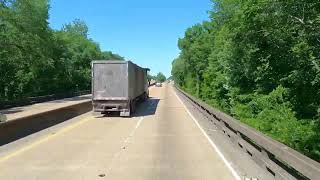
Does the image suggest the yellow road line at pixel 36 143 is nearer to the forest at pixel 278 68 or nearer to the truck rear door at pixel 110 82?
the truck rear door at pixel 110 82

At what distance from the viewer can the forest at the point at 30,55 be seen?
5519 centimetres

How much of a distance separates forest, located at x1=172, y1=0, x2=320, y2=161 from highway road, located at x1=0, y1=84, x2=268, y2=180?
163 inches

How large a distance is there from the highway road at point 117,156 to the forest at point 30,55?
3577 cm

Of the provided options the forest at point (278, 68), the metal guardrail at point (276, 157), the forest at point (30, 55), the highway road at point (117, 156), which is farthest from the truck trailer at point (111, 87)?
the forest at point (30, 55)

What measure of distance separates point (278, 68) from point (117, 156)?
14.3 metres

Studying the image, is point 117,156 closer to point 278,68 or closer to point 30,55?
point 278,68

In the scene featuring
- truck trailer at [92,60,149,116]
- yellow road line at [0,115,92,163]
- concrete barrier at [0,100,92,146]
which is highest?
truck trailer at [92,60,149,116]

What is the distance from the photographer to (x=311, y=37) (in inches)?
657

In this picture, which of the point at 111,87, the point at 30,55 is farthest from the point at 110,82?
the point at 30,55

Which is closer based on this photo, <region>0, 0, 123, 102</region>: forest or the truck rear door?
the truck rear door

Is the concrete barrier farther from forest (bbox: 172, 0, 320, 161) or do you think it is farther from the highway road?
forest (bbox: 172, 0, 320, 161)

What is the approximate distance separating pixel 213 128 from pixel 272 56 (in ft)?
16.3

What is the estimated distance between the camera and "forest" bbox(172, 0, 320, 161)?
17234 mm

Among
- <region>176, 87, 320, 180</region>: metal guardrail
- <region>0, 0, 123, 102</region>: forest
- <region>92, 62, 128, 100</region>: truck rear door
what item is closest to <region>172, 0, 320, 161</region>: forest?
<region>176, 87, 320, 180</region>: metal guardrail
